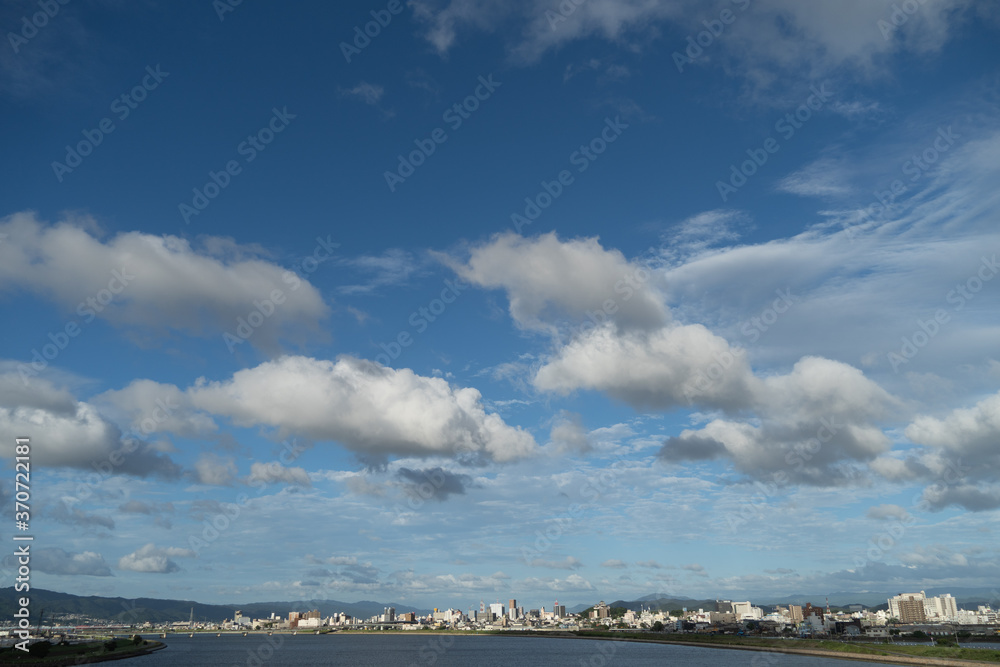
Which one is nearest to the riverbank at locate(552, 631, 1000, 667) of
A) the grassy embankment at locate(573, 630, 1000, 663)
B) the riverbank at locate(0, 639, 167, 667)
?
the grassy embankment at locate(573, 630, 1000, 663)

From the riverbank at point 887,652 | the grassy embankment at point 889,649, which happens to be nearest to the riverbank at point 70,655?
the riverbank at point 887,652

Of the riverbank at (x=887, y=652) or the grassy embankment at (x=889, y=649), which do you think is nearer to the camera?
the riverbank at (x=887, y=652)

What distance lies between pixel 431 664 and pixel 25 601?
10299 centimetres

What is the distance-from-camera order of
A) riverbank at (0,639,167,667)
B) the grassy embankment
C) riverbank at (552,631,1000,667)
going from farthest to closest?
1. the grassy embankment
2. riverbank at (552,631,1000,667)
3. riverbank at (0,639,167,667)

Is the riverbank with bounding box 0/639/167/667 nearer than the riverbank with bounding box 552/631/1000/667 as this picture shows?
Yes

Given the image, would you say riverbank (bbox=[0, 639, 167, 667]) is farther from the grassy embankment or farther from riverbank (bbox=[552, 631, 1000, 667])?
the grassy embankment

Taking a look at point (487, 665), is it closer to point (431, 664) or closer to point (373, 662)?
point (431, 664)

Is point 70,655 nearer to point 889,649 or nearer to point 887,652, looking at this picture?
point 887,652

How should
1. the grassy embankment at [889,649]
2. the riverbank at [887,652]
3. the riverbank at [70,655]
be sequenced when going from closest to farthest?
the riverbank at [70,655], the riverbank at [887,652], the grassy embankment at [889,649]

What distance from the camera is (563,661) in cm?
15262

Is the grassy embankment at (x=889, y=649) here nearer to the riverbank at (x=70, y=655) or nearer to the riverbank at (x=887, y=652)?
the riverbank at (x=887, y=652)

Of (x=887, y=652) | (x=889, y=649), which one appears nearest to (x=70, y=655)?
(x=887, y=652)

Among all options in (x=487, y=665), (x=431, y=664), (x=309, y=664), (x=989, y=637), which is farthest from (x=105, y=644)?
(x=989, y=637)

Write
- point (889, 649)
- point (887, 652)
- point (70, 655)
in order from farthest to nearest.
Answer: point (889, 649) < point (887, 652) < point (70, 655)
